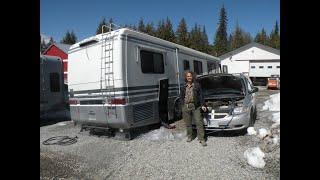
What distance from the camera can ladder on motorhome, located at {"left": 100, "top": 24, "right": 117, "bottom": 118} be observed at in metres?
8.00

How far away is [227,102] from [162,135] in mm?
1991

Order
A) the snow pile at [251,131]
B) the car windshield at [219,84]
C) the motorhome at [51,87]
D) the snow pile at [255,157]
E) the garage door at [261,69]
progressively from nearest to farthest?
the snow pile at [255,157]
the snow pile at [251,131]
the car windshield at [219,84]
the motorhome at [51,87]
the garage door at [261,69]

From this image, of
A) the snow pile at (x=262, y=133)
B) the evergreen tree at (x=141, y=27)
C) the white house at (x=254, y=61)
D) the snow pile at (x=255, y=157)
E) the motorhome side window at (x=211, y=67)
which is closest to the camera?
the snow pile at (x=255, y=157)

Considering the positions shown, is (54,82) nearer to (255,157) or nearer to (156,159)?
(156,159)

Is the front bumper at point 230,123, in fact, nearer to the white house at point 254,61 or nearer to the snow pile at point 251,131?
the snow pile at point 251,131

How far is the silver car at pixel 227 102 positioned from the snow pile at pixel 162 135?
0.82 metres

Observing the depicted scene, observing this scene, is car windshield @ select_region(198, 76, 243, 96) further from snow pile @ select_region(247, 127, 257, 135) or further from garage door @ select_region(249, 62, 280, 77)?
garage door @ select_region(249, 62, 280, 77)

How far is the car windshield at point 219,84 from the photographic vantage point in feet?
31.5

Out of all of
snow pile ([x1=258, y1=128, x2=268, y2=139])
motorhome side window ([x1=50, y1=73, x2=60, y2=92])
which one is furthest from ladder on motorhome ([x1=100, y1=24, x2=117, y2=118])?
motorhome side window ([x1=50, y1=73, x2=60, y2=92])

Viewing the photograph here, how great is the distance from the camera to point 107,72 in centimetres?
808

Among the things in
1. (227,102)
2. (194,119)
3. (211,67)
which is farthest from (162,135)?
(211,67)

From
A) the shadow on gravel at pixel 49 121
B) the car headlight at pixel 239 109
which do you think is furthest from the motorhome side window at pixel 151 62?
the shadow on gravel at pixel 49 121
